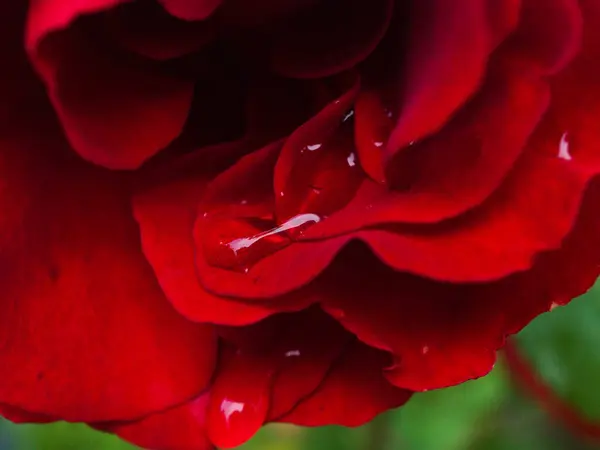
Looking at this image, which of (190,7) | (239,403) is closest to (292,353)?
(239,403)

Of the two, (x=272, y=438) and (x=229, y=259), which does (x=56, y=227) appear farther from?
(x=272, y=438)

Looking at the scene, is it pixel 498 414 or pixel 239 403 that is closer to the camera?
pixel 239 403

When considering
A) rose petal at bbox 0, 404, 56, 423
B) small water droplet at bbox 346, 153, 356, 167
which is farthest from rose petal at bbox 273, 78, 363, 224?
rose petal at bbox 0, 404, 56, 423

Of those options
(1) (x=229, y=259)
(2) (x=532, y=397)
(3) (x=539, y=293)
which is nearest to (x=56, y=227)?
(1) (x=229, y=259)

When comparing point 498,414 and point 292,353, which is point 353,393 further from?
point 498,414

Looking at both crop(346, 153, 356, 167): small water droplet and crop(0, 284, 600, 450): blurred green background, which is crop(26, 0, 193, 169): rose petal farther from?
crop(0, 284, 600, 450): blurred green background

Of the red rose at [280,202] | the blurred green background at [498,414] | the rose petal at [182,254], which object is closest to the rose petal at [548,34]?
the red rose at [280,202]

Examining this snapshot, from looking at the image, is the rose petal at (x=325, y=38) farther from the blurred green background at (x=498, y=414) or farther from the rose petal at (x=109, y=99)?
the blurred green background at (x=498, y=414)
